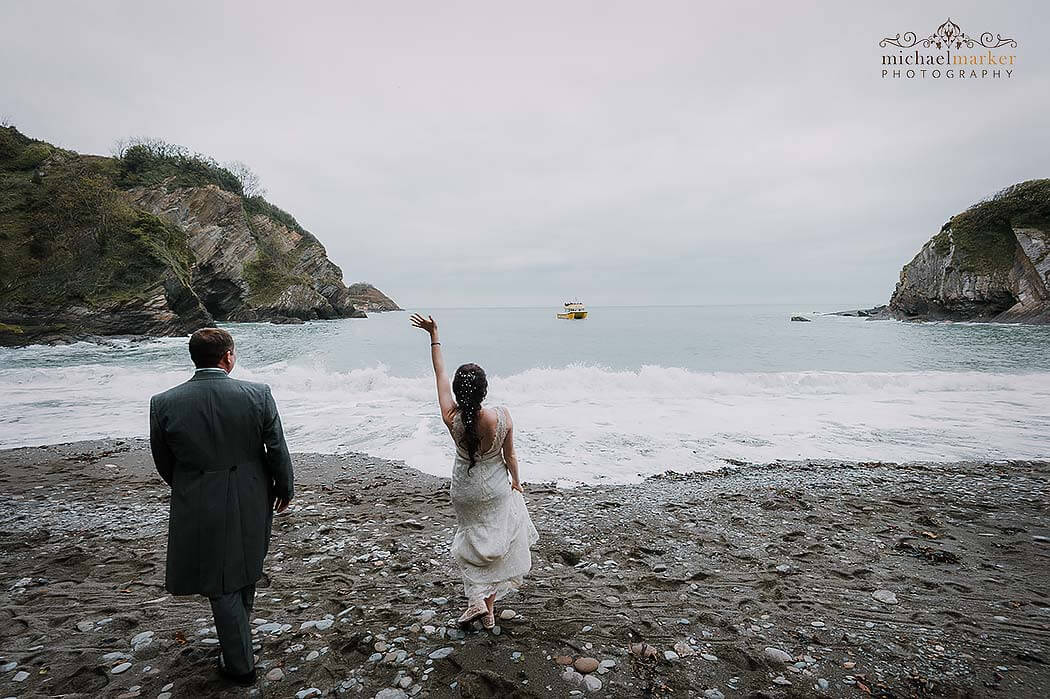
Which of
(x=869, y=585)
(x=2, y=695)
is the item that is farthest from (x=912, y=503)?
(x=2, y=695)

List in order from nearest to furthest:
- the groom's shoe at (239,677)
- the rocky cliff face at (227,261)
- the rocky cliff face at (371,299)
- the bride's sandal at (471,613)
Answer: the groom's shoe at (239,677)
the bride's sandal at (471,613)
the rocky cliff face at (227,261)
the rocky cliff face at (371,299)

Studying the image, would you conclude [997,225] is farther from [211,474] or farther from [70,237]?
[70,237]

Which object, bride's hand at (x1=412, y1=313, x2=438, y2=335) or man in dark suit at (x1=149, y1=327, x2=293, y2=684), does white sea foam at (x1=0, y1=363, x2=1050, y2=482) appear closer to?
bride's hand at (x1=412, y1=313, x2=438, y2=335)

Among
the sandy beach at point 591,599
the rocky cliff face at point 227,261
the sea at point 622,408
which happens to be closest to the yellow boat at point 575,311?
the rocky cliff face at point 227,261

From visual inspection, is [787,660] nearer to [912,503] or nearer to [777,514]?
[777,514]

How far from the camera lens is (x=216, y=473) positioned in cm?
279

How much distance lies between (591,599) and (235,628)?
281cm

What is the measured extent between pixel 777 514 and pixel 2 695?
25.2 ft

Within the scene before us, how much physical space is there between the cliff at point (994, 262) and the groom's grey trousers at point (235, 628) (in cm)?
6818

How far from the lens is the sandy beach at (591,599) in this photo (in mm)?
3170

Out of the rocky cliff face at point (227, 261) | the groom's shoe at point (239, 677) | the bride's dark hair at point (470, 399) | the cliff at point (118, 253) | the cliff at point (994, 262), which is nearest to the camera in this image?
the groom's shoe at point (239, 677)

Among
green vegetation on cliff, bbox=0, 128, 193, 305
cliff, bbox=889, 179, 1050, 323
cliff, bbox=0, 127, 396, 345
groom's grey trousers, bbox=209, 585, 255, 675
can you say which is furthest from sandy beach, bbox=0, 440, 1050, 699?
cliff, bbox=889, 179, 1050, 323

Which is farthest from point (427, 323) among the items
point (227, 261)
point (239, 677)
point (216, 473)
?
point (227, 261)

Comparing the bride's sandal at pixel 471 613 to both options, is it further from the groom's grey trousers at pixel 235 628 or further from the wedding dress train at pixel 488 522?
the groom's grey trousers at pixel 235 628
